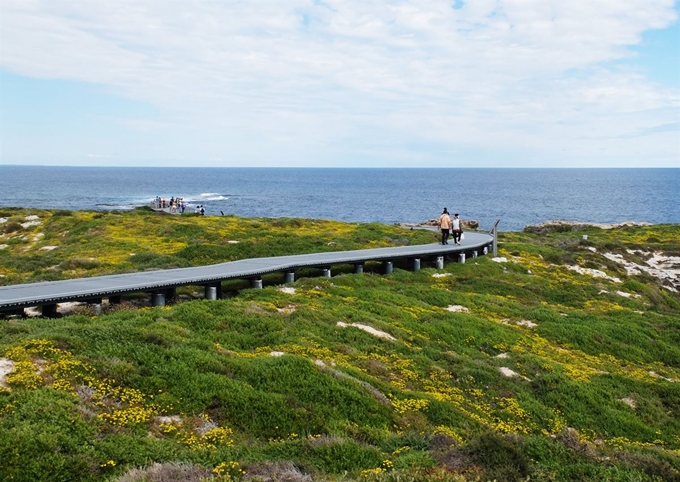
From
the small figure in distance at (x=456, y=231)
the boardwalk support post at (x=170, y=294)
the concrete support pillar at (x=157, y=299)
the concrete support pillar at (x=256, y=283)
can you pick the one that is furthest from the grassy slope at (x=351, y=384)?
the small figure in distance at (x=456, y=231)

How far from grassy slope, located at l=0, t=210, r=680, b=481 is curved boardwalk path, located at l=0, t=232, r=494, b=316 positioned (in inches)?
70.5

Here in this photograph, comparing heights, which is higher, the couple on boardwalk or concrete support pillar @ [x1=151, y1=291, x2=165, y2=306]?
the couple on boardwalk

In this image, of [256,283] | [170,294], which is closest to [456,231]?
[256,283]

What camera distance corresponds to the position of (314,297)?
25906 mm

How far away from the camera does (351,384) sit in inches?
602

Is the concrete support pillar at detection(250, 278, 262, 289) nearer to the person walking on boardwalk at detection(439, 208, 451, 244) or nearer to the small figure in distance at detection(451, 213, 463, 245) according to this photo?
the person walking on boardwalk at detection(439, 208, 451, 244)

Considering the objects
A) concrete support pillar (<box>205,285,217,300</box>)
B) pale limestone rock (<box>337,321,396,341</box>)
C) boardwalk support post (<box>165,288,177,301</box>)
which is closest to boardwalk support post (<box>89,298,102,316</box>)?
boardwalk support post (<box>165,288,177,301</box>)

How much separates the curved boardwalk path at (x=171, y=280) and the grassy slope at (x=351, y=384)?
1792 mm

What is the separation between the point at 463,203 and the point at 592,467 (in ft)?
562

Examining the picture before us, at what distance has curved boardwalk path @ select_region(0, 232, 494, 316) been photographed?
808 inches

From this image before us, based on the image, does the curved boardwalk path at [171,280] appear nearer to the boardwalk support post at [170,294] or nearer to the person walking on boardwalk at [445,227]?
the boardwalk support post at [170,294]

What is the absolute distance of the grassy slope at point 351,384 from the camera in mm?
10805

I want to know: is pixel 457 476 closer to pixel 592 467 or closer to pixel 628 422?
pixel 592 467

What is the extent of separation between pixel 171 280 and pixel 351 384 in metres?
11.7
